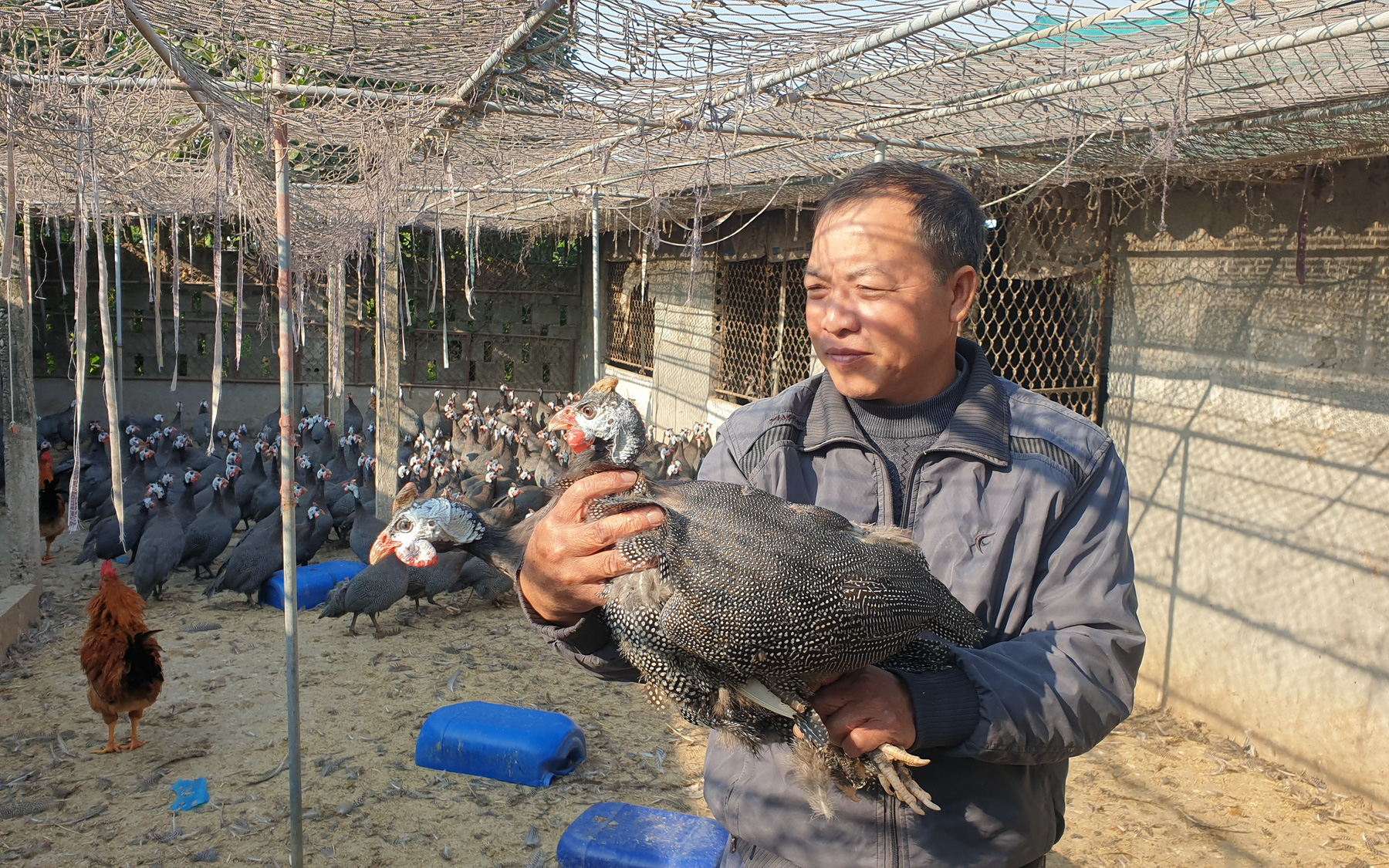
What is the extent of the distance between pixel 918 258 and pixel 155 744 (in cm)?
484

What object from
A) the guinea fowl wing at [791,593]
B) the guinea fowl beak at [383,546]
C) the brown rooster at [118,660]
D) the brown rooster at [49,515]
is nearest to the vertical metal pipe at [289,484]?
the guinea fowl beak at [383,546]

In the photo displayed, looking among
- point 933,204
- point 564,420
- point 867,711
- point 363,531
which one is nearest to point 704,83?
point 564,420

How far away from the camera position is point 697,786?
4.45 metres

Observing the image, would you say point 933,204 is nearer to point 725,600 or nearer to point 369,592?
point 725,600

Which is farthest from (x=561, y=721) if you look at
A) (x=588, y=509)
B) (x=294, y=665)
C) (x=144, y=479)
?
(x=144, y=479)

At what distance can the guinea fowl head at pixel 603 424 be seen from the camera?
7.66 feet

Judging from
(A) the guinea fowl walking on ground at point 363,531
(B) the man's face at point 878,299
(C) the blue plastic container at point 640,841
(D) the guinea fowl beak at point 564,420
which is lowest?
(A) the guinea fowl walking on ground at point 363,531

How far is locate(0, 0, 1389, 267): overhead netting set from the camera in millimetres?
2936

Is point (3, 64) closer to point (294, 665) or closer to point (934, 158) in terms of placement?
point (294, 665)

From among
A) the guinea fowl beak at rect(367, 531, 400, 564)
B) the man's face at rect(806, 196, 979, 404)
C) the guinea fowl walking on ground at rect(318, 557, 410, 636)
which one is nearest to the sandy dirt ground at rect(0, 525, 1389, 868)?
the guinea fowl walking on ground at rect(318, 557, 410, 636)

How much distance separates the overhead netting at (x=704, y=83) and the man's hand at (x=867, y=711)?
6.72 ft

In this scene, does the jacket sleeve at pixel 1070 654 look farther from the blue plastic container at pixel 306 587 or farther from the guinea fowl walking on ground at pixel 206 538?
the guinea fowl walking on ground at pixel 206 538

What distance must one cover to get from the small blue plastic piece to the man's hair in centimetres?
401

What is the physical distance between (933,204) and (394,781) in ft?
13.0
